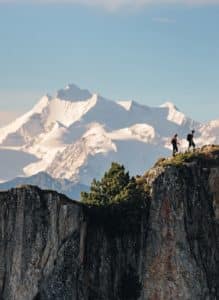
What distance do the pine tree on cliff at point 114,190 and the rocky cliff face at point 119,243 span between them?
5.57 ft

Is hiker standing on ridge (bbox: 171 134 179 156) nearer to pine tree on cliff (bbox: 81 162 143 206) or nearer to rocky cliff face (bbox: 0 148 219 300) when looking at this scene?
rocky cliff face (bbox: 0 148 219 300)

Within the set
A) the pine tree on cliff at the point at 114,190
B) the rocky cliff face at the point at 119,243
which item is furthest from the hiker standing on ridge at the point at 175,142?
the pine tree on cliff at the point at 114,190

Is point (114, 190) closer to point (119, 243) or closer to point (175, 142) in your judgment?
point (119, 243)

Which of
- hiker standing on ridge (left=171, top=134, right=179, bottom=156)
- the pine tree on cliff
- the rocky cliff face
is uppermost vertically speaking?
hiker standing on ridge (left=171, top=134, right=179, bottom=156)

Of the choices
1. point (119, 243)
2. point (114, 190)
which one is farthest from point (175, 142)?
point (119, 243)

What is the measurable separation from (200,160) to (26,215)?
2948 centimetres

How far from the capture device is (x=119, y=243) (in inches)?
4700

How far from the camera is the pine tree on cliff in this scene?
120m

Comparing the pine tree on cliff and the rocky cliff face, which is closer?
the rocky cliff face

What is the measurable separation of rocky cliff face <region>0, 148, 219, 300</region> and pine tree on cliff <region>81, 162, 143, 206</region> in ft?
5.57

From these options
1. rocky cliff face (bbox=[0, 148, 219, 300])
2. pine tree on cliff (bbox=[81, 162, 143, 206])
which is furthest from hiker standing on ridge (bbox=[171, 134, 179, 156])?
pine tree on cliff (bbox=[81, 162, 143, 206])

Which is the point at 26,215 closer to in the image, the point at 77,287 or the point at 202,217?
the point at 77,287

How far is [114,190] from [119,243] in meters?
7.86

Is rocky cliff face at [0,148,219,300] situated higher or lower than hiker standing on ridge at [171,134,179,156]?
lower
